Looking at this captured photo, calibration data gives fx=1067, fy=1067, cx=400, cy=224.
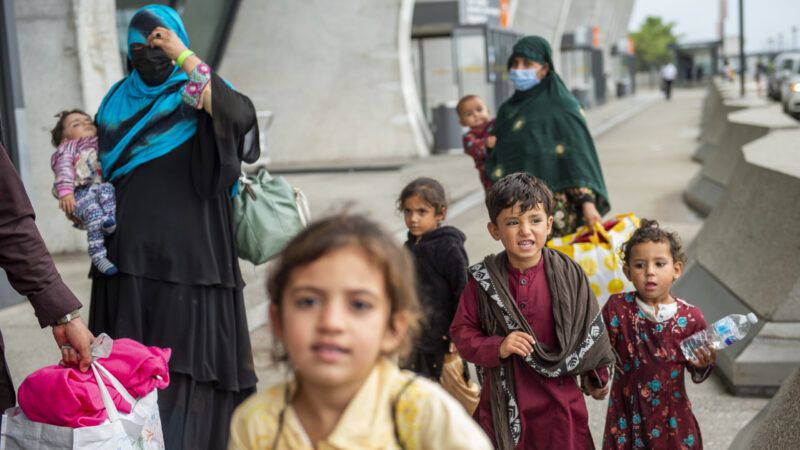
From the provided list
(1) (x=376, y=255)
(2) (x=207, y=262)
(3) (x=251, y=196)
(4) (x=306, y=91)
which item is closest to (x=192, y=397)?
(2) (x=207, y=262)

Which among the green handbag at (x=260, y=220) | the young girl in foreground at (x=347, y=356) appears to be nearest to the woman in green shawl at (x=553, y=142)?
the green handbag at (x=260, y=220)

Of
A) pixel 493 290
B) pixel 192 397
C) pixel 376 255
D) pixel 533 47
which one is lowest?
pixel 192 397

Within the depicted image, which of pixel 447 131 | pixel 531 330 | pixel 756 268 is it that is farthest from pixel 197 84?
pixel 447 131

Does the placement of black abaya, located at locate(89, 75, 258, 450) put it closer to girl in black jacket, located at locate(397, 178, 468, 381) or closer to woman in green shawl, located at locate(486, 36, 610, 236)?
girl in black jacket, located at locate(397, 178, 468, 381)

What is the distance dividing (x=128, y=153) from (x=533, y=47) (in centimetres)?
224

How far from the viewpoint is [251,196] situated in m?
4.22

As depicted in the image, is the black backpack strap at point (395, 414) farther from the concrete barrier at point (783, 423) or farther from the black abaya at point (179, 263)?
the black abaya at point (179, 263)

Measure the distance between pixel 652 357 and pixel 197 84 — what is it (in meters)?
1.88

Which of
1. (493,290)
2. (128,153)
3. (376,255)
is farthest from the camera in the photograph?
(128,153)

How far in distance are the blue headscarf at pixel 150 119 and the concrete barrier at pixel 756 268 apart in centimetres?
289

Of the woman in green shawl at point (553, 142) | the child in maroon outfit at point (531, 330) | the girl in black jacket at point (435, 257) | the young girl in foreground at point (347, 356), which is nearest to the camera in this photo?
the young girl in foreground at point (347, 356)

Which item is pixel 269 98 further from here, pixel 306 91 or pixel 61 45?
pixel 61 45

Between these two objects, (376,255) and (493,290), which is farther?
(493,290)

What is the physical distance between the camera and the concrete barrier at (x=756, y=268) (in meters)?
5.07
